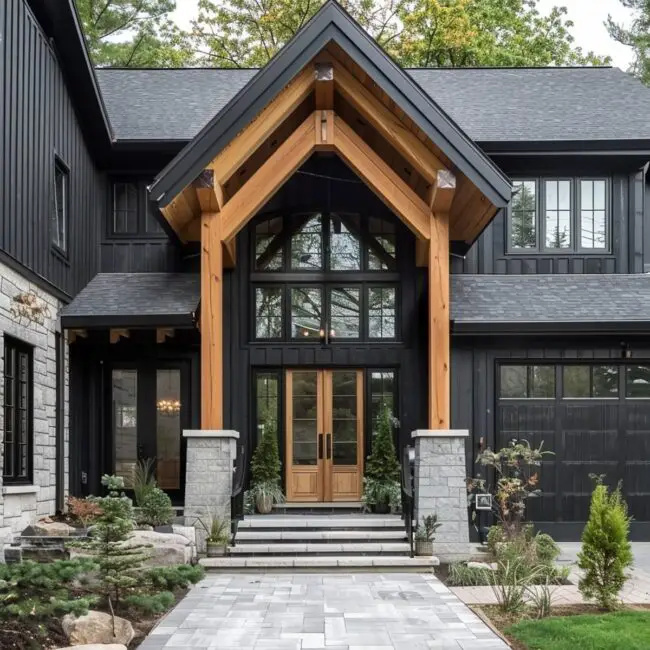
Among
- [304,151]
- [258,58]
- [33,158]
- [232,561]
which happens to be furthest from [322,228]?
[258,58]

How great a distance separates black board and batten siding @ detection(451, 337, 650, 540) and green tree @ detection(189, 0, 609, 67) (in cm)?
1447

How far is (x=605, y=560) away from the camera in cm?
804

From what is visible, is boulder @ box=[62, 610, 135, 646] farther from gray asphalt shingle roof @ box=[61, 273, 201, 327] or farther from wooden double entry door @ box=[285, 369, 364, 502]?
wooden double entry door @ box=[285, 369, 364, 502]

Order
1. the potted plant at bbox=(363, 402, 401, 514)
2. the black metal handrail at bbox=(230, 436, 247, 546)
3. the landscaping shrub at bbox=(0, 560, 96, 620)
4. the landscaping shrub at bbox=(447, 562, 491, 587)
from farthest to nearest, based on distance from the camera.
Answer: the potted plant at bbox=(363, 402, 401, 514)
the black metal handrail at bbox=(230, 436, 247, 546)
the landscaping shrub at bbox=(447, 562, 491, 587)
the landscaping shrub at bbox=(0, 560, 96, 620)

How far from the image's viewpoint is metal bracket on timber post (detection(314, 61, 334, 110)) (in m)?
11.1

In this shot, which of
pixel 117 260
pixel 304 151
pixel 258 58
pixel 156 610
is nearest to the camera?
pixel 156 610

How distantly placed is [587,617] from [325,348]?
648cm

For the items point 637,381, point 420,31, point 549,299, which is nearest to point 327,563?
point 549,299

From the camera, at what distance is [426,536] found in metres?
10.8

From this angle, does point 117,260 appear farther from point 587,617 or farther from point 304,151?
point 587,617

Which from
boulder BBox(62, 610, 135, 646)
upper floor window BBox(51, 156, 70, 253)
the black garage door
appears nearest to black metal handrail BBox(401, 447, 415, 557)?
the black garage door

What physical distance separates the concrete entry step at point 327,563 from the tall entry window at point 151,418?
3.03 meters

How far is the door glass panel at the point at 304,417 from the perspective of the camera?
43.4 ft

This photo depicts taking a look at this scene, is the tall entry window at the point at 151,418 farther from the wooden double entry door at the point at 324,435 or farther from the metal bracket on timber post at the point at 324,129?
the metal bracket on timber post at the point at 324,129
